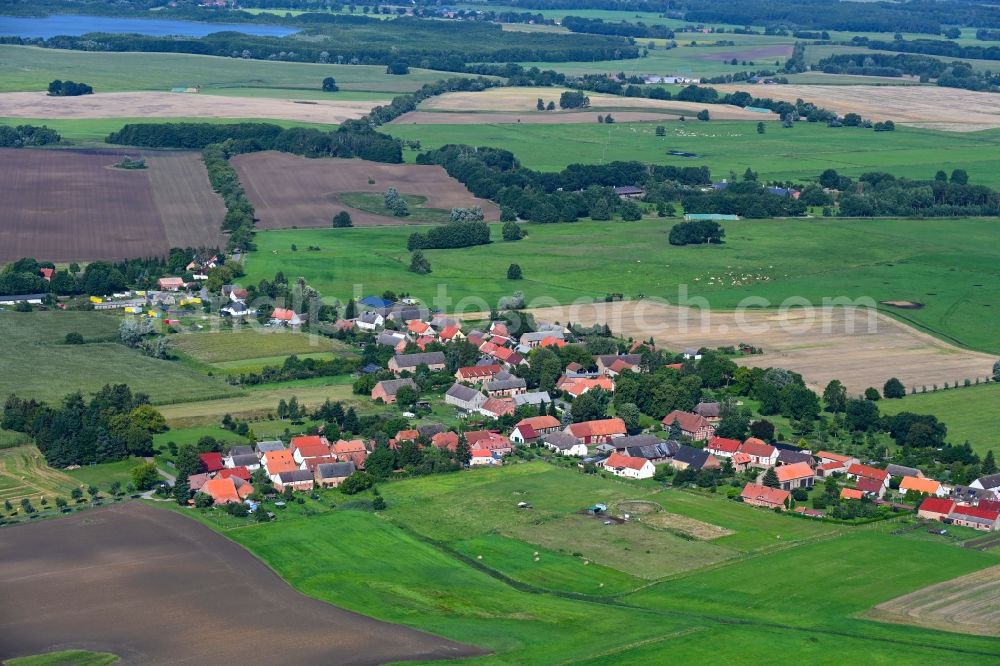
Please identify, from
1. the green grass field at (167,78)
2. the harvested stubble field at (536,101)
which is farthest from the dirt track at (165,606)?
the green grass field at (167,78)

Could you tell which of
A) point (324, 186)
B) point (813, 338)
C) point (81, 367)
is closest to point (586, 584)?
point (81, 367)

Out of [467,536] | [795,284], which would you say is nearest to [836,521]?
[467,536]

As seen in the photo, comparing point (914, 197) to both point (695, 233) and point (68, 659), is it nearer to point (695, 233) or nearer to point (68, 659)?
point (695, 233)

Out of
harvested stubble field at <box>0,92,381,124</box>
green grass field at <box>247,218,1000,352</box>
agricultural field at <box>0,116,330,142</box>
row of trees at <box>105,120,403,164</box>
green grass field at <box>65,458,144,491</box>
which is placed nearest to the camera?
green grass field at <box>65,458,144,491</box>

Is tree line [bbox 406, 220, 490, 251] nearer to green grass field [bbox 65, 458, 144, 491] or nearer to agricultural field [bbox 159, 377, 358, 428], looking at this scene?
agricultural field [bbox 159, 377, 358, 428]

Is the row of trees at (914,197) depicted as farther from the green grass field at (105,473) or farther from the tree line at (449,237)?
the green grass field at (105,473)

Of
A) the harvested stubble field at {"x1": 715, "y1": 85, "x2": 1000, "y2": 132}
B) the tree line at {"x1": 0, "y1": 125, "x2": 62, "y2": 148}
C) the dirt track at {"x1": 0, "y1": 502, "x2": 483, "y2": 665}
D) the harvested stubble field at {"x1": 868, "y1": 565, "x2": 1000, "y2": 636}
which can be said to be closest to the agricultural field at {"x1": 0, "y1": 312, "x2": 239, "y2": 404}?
the dirt track at {"x1": 0, "y1": 502, "x2": 483, "y2": 665}
